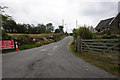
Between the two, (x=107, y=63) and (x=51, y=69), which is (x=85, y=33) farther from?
(x=51, y=69)

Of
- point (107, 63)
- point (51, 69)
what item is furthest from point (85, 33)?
point (51, 69)

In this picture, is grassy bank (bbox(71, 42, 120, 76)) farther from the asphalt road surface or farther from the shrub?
the shrub

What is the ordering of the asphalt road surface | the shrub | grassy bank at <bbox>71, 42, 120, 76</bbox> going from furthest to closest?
the shrub → grassy bank at <bbox>71, 42, 120, 76</bbox> → the asphalt road surface

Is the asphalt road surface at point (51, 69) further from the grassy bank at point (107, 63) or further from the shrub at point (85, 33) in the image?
the shrub at point (85, 33)

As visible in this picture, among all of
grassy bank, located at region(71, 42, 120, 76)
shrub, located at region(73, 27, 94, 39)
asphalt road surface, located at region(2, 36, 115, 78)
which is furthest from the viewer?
shrub, located at region(73, 27, 94, 39)

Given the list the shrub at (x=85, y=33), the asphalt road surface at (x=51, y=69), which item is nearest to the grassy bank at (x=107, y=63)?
the asphalt road surface at (x=51, y=69)

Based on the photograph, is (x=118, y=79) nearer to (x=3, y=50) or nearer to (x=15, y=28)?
(x=3, y=50)

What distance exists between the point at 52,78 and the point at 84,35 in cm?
666

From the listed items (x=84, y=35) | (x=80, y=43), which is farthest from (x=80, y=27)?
(x=80, y=43)

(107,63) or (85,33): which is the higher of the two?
(85,33)

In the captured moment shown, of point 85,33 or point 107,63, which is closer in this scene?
point 107,63

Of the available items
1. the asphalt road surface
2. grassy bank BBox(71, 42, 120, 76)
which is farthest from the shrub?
the asphalt road surface

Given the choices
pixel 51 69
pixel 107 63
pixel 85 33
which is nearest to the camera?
pixel 51 69

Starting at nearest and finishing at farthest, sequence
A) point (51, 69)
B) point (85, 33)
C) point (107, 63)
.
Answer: point (51, 69), point (107, 63), point (85, 33)
